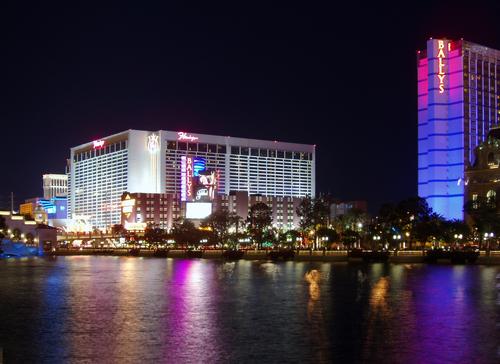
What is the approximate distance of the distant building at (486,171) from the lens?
4744 inches

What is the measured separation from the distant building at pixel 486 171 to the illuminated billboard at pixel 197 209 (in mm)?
89300

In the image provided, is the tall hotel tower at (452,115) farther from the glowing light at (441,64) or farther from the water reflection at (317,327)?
the water reflection at (317,327)

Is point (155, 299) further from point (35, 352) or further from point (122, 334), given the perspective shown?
point (35, 352)

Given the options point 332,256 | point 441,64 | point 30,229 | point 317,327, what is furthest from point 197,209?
point 317,327

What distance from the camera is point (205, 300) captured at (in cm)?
3825

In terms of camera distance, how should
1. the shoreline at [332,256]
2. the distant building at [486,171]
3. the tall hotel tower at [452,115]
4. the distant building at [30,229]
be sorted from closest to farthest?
1. the shoreline at [332,256]
2. the distant building at [486,171]
3. the tall hotel tower at [452,115]
4. the distant building at [30,229]

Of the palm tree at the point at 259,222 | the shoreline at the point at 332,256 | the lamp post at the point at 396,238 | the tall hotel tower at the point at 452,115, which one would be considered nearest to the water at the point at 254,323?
the shoreline at the point at 332,256

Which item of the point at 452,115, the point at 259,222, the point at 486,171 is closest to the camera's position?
the point at 486,171

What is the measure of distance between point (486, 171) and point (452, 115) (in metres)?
30.9

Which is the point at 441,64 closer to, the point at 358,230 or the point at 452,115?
the point at 452,115

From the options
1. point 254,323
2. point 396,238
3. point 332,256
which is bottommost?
point 332,256

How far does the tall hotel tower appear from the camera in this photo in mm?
147750

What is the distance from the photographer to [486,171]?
121750mm

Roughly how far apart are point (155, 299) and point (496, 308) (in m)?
17.8
